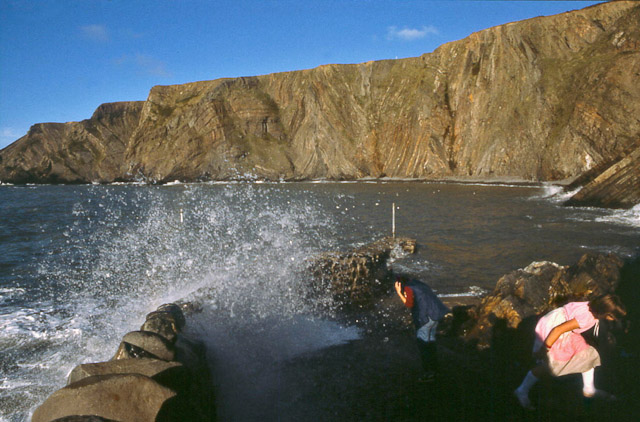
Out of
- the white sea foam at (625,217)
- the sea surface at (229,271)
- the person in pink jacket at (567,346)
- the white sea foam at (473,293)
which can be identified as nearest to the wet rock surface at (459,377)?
the person in pink jacket at (567,346)

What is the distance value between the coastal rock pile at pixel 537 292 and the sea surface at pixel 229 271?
6.94 feet

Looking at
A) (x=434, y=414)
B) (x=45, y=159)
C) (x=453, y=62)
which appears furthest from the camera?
(x=45, y=159)

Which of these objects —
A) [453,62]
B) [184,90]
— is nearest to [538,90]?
[453,62]

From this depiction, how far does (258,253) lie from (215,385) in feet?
29.6

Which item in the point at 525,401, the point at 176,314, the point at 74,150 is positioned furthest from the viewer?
the point at 74,150

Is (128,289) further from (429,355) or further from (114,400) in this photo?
(429,355)

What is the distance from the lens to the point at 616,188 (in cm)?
2412

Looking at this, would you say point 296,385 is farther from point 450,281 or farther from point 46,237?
point 46,237

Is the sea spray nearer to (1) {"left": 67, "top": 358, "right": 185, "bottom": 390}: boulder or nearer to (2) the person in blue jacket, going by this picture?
(1) {"left": 67, "top": 358, "right": 185, "bottom": 390}: boulder

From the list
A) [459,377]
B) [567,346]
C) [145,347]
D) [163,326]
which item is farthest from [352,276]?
[567,346]

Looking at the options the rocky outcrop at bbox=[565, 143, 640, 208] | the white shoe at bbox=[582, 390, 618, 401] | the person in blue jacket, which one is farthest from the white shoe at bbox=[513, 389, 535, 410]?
the rocky outcrop at bbox=[565, 143, 640, 208]

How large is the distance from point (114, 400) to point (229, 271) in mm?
7900

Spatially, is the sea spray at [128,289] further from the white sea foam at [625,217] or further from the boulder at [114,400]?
the white sea foam at [625,217]

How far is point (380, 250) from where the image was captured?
541 inches
